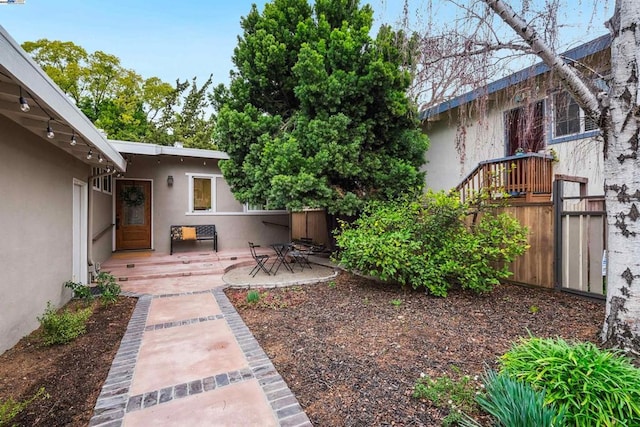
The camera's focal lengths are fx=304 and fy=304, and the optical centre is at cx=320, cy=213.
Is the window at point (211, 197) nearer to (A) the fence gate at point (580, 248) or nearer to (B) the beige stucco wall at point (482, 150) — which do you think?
(B) the beige stucco wall at point (482, 150)

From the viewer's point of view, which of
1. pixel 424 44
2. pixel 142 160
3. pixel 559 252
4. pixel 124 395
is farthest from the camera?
pixel 142 160

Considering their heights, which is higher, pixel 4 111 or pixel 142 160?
pixel 142 160

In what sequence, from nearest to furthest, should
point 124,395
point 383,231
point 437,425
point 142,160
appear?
1. point 437,425
2. point 124,395
3. point 383,231
4. point 142,160

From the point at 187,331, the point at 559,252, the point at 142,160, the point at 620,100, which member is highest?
the point at 142,160

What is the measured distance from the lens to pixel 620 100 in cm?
263

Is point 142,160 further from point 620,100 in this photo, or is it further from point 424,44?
point 620,100

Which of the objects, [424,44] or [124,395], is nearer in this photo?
[124,395]

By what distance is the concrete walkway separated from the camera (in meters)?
2.14

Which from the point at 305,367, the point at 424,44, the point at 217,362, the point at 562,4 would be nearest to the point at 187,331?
the point at 217,362

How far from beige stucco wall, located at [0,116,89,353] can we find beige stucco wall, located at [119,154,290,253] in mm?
4453

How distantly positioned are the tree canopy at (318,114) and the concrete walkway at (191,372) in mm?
2658

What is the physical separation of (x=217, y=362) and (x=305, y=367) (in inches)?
33.9

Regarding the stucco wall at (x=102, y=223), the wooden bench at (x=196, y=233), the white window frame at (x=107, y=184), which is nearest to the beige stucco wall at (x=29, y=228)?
the stucco wall at (x=102, y=223)

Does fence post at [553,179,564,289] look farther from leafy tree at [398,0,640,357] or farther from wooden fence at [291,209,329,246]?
wooden fence at [291,209,329,246]
